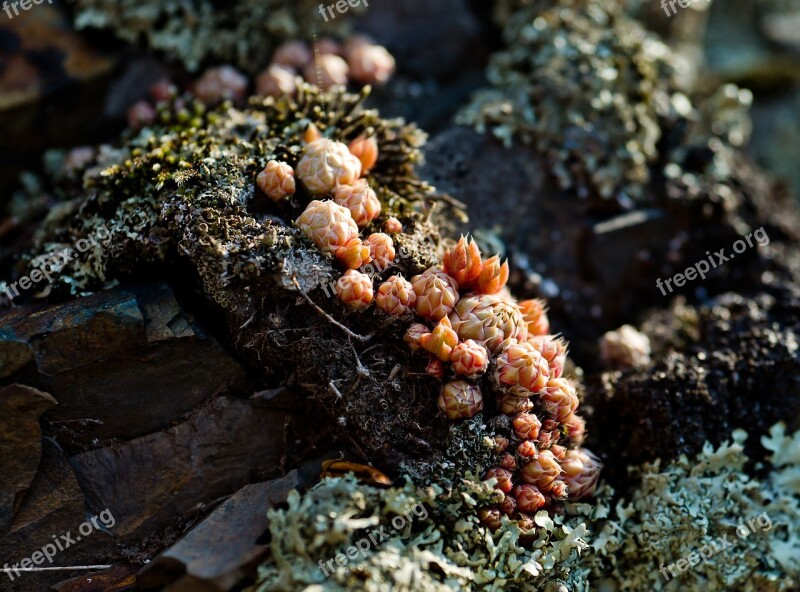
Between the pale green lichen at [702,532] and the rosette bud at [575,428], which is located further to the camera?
the pale green lichen at [702,532]

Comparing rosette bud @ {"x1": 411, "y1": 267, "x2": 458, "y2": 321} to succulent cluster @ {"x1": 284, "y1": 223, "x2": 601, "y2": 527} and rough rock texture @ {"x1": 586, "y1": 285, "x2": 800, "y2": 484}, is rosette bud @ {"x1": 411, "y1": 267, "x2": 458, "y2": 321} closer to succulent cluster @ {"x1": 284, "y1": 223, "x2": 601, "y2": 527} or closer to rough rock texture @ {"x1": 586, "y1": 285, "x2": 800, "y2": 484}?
succulent cluster @ {"x1": 284, "y1": 223, "x2": 601, "y2": 527}

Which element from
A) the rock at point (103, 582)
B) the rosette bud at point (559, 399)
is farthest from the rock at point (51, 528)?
the rosette bud at point (559, 399)

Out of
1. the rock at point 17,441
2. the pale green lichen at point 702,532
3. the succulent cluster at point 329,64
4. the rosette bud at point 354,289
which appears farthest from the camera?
the succulent cluster at point 329,64

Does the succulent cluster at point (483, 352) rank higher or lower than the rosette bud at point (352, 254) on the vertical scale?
lower

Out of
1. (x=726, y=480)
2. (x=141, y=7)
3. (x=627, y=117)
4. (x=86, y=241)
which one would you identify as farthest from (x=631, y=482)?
(x=141, y=7)

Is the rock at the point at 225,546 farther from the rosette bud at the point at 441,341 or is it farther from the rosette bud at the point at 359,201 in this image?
the rosette bud at the point at 359,201

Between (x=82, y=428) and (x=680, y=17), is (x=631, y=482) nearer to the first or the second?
(x=82, y=428)

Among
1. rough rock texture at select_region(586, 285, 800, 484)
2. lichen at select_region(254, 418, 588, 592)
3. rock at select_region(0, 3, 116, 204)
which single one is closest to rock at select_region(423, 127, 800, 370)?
rough rock texture at select_region(586, 285, 800, 484)
